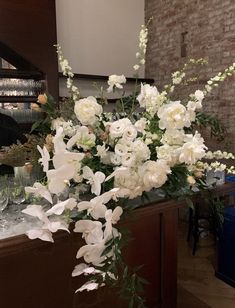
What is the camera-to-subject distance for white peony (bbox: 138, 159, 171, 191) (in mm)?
974

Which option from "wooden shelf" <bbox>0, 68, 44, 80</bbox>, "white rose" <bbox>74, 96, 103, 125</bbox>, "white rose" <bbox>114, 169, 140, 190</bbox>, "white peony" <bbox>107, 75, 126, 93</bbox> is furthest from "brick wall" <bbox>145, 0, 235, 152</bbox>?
"white rose" <bbox>114, 169, 140, 190</bbox>

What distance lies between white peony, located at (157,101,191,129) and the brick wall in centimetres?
245

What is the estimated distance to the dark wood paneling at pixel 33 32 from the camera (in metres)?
3.88

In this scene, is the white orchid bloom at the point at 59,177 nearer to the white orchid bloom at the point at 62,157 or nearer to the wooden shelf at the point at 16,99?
the white orchid bloom at the point at 62,157

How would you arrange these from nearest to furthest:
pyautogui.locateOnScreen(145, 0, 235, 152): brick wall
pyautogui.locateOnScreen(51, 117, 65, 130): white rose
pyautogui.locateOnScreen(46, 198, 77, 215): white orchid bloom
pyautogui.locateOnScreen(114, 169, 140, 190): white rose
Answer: pyautogui.locateOnScreen(46, 198, 77, 215): white orchid bloom < pyautogui.locateOnScreen(114, 169, 140, 190): white rose < pyautogui.locateOnScreen(51, 117, 65, 130): white rose < pyautogui.locateOnScreen(145, 0, 235, 152): brick wall

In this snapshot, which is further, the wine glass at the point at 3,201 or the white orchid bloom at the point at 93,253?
the wine glass at the point at 3,201

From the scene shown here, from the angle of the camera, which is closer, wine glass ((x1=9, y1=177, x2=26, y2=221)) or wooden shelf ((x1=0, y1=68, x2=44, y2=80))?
wine glass ((x1=9, y1=177, x2=26, y2=221))

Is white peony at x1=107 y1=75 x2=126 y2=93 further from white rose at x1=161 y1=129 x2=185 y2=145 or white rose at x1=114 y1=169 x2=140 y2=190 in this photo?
white rose at x1=114 y1=169 x2=140 y2=190

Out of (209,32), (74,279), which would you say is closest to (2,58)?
(209,32)

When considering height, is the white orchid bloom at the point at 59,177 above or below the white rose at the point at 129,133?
below

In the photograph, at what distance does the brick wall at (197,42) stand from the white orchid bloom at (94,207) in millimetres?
2726

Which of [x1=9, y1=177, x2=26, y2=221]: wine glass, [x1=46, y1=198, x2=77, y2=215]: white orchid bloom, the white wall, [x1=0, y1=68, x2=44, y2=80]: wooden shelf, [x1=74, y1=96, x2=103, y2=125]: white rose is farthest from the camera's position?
the white wall

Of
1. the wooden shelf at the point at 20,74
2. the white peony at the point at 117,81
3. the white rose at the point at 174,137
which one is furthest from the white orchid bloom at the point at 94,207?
the wooden shelf at the point at 20,74

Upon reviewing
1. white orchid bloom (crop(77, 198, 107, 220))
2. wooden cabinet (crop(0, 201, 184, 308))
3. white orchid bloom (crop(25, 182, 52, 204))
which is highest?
white orchid bloom (crop(25, 182, 52, 204))
